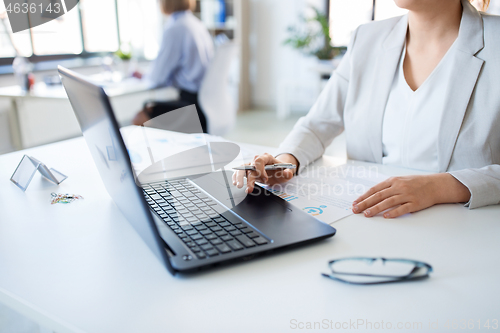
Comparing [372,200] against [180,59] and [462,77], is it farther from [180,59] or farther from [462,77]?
[180,59]

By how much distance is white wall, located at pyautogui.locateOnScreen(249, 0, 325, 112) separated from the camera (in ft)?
18.0

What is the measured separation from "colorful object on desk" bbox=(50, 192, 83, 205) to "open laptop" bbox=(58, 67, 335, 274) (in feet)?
0.58

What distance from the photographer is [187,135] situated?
1317 mm

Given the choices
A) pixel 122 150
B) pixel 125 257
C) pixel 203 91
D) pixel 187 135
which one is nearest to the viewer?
pixel 122 150

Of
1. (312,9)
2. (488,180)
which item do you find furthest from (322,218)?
(312,9)

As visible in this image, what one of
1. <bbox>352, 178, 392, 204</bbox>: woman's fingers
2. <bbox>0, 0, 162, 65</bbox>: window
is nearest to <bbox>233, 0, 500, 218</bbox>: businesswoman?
<bbox>352, 178, 392, 204</bbox>: woman's fingers

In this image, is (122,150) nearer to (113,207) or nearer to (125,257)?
(125,257)

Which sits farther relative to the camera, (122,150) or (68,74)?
(68,74)

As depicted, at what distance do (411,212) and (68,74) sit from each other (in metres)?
0.66

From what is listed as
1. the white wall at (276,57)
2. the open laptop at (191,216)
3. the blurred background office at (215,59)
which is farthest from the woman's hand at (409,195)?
the white wall at (276,57)

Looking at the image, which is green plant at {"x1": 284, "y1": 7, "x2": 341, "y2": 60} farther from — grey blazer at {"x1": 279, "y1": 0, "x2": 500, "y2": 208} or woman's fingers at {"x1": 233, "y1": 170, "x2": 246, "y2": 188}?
woman's fingers at {"x1": 233, "y1": 170, "x2": 246, "y2": 188}

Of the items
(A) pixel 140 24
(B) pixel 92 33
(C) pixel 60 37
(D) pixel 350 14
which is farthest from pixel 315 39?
(C) pixel 60 37

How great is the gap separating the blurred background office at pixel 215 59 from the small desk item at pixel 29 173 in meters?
1.79

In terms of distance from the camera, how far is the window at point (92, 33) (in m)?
3.82
